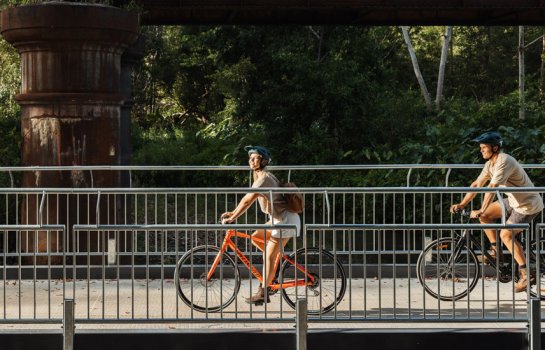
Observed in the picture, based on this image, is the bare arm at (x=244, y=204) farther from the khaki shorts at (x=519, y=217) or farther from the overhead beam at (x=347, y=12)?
the overhead beam at (x=347, y=12)

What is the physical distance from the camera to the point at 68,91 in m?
16.0

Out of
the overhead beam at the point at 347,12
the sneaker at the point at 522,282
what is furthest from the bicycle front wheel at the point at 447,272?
the overhead beam at the point at 347,12

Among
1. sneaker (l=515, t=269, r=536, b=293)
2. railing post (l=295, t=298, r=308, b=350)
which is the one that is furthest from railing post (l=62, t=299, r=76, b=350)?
sneaker (l=515, t=269, r=536, b=293)

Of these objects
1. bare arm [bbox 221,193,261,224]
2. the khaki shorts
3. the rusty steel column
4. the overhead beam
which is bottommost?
the khaki shorts

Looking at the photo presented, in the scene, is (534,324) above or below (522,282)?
below

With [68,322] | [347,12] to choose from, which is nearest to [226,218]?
[68,322]

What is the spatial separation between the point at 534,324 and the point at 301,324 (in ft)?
5.86

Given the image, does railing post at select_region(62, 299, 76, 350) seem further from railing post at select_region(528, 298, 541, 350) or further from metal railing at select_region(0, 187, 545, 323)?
railing post at select_region(528, 298, 541, 350)

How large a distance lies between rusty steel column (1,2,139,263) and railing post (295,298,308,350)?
23.5ft

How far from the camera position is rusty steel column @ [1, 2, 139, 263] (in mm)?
15742

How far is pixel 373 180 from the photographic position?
3033 centimetres

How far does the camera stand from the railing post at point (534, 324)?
8.98 meters

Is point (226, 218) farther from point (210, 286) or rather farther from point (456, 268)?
point (456, 268)
